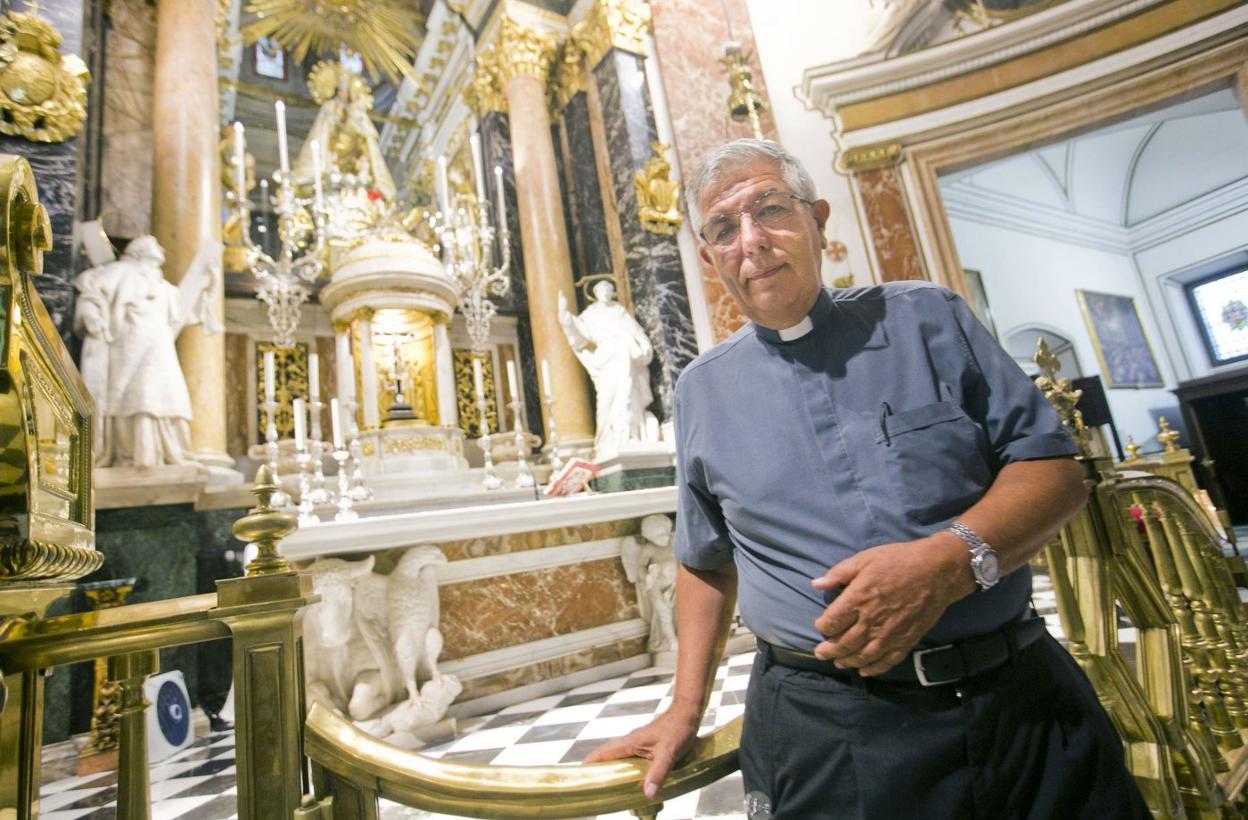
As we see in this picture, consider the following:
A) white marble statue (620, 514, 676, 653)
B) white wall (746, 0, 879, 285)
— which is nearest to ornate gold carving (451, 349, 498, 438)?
white marble statue (620, 514, 676, 653)

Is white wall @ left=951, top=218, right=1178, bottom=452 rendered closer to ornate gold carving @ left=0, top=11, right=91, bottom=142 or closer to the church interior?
the church interior

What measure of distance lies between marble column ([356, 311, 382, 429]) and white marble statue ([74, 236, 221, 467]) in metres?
1.41

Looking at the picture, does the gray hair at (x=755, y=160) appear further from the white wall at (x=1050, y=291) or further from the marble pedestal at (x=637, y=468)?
the white wall at (x=1050, y=291)

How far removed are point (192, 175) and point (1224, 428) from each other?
13271 mm

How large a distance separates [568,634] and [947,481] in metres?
3.36

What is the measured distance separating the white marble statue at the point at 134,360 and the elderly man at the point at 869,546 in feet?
14.3

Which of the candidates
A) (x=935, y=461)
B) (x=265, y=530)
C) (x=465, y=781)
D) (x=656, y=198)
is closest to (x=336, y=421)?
(x=656, y=198)

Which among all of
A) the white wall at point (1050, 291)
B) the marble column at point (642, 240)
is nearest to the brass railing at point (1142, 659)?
the marble column at point (642, 240)

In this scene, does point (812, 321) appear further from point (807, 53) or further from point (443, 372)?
point (807, 53)

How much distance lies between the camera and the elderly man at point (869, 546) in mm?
889

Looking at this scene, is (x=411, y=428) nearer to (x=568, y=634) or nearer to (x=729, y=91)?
(x=568, y=634)

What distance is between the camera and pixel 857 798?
36.0 inches

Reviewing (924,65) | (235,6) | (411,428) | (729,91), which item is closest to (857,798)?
(411,428)

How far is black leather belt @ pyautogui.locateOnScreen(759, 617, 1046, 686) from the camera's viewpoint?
90 cm
